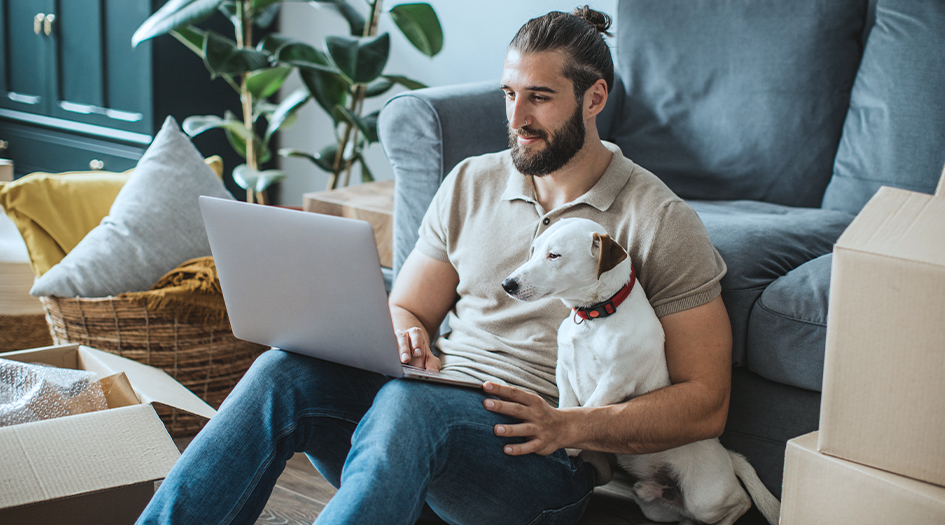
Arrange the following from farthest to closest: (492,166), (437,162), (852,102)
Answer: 1. (852,102)
2. (437,162)
3. (492,166)

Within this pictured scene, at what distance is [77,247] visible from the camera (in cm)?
182

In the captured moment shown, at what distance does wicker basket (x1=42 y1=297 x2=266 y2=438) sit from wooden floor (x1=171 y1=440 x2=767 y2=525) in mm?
338

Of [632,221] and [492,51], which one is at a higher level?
[492,51]

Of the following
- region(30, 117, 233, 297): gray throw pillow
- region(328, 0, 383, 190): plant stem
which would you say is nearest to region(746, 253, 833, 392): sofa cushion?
region(30, 117, 233, 297): gray throw pillow

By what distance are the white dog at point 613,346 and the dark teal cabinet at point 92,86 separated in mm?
2341

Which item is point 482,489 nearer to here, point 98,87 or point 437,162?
point 437,162

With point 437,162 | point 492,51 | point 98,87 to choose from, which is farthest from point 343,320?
point 98,87

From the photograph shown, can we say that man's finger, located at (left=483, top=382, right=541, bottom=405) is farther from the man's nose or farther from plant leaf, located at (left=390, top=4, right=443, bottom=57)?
plant leaf, located at (left=390, top=4, right=443, bottom=57)

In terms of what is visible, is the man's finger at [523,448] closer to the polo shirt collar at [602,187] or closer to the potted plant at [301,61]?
the polo shirt collar at [602,187]

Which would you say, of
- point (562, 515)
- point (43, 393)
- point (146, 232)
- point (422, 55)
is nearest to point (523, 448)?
point (562, 515)

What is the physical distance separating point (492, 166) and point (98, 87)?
2.39 metres

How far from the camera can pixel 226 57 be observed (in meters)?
2.48

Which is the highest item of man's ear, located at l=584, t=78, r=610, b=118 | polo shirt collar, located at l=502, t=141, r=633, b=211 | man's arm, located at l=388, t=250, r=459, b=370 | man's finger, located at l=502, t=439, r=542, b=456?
man's ear, located at l=584, t=78, r=610, b=118

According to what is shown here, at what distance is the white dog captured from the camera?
3.67 ft
